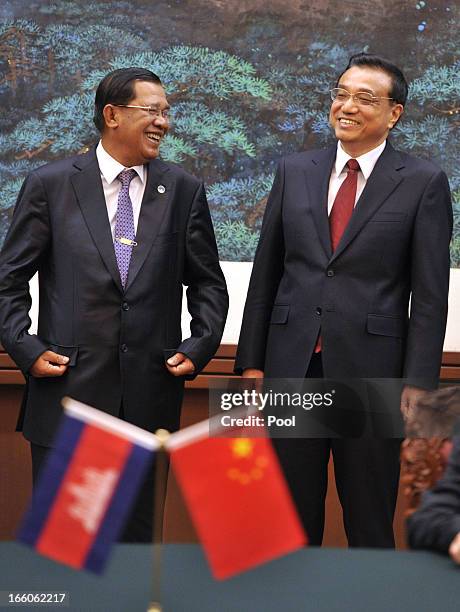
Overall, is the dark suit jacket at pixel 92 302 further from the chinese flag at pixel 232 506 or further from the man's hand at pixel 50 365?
the chinese flag at pixel 232 506

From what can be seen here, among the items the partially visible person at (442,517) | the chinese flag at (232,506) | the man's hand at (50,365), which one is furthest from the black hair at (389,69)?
the chinese flag at (232,506)

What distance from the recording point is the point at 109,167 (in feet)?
13.2

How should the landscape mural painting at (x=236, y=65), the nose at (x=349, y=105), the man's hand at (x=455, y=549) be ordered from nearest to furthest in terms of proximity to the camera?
1. the man's hand at (x=455, y=549)
2. the nose at (x=349, y=105)
3. the landscape mural painting at (x=236, y=65)

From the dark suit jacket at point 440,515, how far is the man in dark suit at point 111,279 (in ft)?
5.31

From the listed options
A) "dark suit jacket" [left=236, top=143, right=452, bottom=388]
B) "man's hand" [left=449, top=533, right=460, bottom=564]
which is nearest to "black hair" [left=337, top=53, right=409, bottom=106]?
"dark suit jacket" [left=236, top=143, right=452, bottom=388]

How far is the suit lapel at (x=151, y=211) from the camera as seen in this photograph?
3928mm

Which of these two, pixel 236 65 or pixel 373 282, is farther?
pixel 236 65

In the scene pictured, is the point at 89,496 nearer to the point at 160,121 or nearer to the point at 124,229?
the point at 124,229

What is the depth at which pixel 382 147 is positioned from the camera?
405 centimetres

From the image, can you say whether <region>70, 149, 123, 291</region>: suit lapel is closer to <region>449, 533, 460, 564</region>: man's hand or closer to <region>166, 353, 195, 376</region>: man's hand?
<region>166, 353, 195, 376</region>: man's hand

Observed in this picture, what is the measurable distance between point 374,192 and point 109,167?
917 millimetres

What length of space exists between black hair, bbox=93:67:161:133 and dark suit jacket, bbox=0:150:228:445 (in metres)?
0.20

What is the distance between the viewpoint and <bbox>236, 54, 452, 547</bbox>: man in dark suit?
3.85 metres

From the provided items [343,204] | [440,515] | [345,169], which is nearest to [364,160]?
[345,169]
